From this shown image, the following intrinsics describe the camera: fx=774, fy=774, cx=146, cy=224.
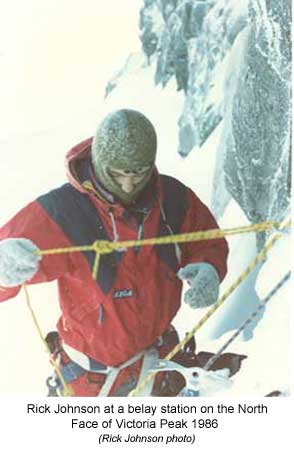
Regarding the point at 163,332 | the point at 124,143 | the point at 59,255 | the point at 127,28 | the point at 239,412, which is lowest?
the point at 239,412

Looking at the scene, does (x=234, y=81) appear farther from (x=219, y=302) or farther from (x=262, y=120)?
(x=219, y=302)

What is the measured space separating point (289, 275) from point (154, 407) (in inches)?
12.8

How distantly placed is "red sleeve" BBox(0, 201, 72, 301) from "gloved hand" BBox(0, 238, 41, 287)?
0.8 inches

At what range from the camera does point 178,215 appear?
1328 millimetres

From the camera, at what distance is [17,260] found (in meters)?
1.22

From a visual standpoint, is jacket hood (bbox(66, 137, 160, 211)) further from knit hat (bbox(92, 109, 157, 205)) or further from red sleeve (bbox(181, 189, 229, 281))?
red sleeve (bbox(181, 189, 229, 281))

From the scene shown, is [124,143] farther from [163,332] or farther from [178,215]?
[163,332]

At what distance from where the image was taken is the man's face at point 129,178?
49.3 inches

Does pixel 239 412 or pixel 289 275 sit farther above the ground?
pixel 289 275

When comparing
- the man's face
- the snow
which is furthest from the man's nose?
the snow

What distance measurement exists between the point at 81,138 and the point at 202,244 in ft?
0.93

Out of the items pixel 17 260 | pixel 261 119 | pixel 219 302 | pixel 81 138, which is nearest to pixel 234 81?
pixel 261 119

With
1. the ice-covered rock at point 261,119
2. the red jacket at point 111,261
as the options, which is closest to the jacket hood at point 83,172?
the red jacket at point 111,261

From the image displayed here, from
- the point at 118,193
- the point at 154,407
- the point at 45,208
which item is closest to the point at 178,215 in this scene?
the point at 118,193
